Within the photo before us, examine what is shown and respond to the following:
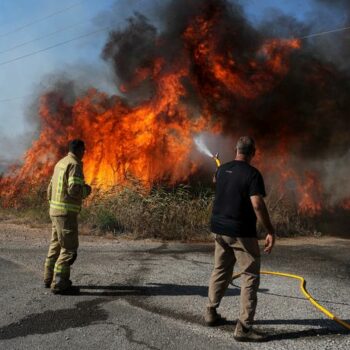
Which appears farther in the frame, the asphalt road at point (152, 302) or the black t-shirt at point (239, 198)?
the black t-shirt at point (239, 198)

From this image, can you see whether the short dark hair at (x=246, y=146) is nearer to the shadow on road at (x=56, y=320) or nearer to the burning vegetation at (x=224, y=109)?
the shadow on road at (x=56, y=320)

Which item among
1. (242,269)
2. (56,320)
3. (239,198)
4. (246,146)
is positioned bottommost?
(56,320)

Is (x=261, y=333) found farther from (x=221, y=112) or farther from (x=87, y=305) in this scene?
(x=221, y=112)

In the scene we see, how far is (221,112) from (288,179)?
2790mm

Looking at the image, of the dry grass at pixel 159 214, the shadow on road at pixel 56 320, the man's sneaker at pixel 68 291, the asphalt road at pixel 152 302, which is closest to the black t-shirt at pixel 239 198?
the asphalt road at pixel 152 302

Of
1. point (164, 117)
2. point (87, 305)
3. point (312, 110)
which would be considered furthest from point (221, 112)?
point (87, 305)

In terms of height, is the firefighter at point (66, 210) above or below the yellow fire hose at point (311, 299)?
above

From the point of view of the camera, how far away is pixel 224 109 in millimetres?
13758

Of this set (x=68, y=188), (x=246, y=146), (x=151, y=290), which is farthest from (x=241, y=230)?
(x=68, y=188)

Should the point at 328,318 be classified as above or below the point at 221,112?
below

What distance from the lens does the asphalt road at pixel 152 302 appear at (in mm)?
4509

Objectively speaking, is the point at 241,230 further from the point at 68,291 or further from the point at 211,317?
the point at 68,291

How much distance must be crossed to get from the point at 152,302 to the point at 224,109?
9.00 m

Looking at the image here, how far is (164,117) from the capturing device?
13.6 m
